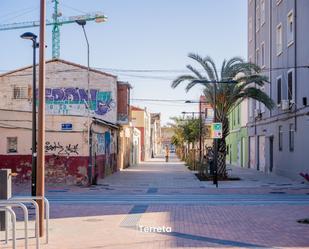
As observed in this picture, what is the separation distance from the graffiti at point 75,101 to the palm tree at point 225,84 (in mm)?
11000

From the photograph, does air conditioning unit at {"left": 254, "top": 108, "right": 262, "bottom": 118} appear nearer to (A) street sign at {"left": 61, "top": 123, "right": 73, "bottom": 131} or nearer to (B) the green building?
(B) the green building

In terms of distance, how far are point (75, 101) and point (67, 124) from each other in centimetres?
1339

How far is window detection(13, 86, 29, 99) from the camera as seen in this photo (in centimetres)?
4225

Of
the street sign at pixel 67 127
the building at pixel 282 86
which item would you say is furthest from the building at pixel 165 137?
the street sign at pixel 67 127

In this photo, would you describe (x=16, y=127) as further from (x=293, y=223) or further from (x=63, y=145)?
(x=293, y=223)

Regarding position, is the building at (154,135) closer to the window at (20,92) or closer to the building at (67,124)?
the building at (67,124)

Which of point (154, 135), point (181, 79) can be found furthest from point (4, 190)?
point (154, 135)

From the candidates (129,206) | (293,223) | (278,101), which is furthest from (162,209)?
(278,101)

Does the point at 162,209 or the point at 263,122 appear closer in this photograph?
the point at 162,209

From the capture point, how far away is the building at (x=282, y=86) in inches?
1138

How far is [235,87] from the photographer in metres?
31.7

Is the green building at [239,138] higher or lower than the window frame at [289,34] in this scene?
lower

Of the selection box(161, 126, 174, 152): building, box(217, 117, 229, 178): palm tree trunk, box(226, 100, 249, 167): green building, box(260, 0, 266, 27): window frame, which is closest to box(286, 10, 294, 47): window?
box(217, 117, 229, 178): palm tree trunk

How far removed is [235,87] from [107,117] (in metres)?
13.3
